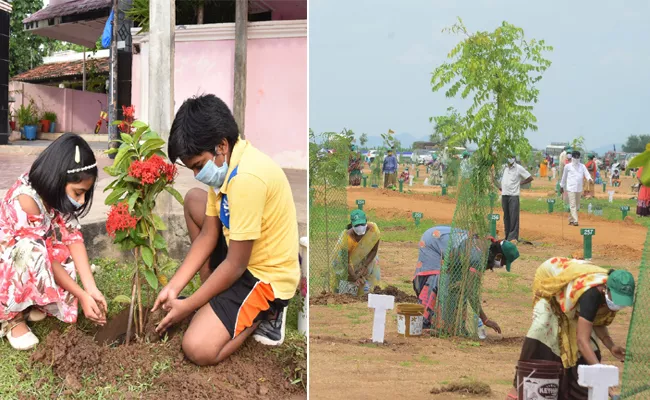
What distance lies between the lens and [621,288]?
257 cm

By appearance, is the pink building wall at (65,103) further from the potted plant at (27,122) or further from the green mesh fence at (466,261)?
the green mesh fence at (466,261)

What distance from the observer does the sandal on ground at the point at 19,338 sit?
288 cm

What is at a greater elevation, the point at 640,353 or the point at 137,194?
the point at 137,194

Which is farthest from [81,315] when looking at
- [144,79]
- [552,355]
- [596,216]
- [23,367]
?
[596,216]

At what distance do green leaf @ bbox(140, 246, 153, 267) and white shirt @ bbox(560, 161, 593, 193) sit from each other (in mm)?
4331

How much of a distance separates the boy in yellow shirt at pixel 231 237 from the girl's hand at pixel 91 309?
0.81 ft

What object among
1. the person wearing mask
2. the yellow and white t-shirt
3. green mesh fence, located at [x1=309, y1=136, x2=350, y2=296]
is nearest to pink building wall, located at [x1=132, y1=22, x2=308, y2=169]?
green mesh fence, located at [x1=309, y1=136, x2=350, y2=296]

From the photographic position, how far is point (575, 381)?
9.75ft

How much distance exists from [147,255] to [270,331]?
62 centimetres

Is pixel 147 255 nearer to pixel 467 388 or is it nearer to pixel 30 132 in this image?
pixel 467 388

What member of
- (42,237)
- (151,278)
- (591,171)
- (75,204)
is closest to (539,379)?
(151,278)

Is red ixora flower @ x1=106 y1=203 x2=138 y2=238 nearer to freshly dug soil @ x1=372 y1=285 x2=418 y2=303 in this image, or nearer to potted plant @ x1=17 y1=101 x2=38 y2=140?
freshly dug soil @ x1=372 y1=285 x2=418 y2=303

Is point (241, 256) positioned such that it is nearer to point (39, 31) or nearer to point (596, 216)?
point (596, 216)

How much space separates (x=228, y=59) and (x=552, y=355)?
5.98 metres
